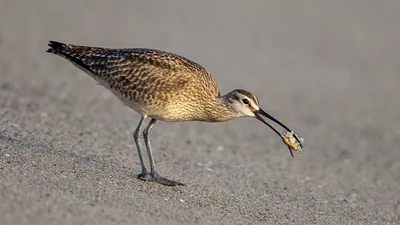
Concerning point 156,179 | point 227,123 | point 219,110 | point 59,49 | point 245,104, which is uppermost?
point 227,123

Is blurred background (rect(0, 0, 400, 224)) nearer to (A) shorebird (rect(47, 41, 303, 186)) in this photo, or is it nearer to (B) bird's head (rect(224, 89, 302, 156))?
(A) shorebird (rect(47, 41, 303, 186))

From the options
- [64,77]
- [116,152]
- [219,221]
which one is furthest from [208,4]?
[219,221]

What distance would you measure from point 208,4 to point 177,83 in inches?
586

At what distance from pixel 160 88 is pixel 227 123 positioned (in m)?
5.16

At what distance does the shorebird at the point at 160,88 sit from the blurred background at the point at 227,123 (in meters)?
0.82

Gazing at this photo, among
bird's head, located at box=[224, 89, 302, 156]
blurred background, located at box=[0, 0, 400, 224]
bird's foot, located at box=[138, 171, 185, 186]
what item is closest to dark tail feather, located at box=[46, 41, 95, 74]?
blurred background, located at box=[0, 0, 400, 224]

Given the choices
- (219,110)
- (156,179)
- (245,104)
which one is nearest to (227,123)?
(219,110)

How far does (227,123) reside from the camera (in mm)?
14797

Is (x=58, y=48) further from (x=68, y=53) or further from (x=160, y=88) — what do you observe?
(x=160, y=88)

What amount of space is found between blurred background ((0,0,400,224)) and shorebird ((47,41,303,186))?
0.82 meters

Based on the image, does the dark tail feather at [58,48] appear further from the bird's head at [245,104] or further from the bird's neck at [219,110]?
the bird's head at [245,104]

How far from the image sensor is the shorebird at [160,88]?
32.0 ft

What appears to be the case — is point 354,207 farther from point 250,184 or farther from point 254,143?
point 254,143

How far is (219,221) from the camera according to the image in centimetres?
830
